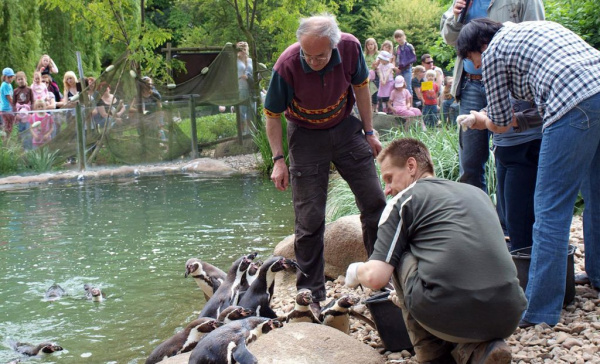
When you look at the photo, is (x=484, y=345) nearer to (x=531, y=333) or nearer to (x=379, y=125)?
(x=531, y=333)

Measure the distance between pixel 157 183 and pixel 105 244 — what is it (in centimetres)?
556

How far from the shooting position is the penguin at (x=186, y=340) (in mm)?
4938

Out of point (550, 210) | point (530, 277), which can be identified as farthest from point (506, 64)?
point (530, 277)

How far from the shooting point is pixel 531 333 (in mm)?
4238

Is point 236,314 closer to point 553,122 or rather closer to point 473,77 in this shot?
point 553,122

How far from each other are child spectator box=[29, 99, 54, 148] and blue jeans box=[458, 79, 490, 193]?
1233 cm

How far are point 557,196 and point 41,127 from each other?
14.2 metres

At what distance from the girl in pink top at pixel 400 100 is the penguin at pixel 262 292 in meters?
10.7

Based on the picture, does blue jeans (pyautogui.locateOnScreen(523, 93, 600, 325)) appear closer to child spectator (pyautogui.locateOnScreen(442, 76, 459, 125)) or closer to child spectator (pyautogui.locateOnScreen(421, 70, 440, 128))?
child spectator (pyautogui.locateOnScreen(442, 76, 459, 125))

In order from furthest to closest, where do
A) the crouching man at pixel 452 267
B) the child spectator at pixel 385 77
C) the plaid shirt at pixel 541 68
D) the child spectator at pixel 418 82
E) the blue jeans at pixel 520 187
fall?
1. the child spectator at pixel 418 82
2. the child spectator at pixel 385 77
3. the blue jeans at pixel 520 187
4. the plaid shirt at pixel 541 68
5. the crouching man at pixel 452 267

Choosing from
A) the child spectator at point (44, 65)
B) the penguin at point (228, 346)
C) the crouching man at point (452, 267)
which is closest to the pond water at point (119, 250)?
the penguin at point (228, 346)

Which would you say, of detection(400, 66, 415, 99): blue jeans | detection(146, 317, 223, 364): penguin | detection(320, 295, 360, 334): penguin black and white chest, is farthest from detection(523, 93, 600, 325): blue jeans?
detection(400, 66, 415, 99): blue jeans

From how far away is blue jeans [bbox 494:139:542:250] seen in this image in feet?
16.8

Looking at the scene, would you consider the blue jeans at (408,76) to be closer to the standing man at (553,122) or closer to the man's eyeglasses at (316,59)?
the man's eyeglasses at (316,59)
